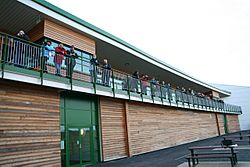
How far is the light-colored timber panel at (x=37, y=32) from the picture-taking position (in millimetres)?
10954

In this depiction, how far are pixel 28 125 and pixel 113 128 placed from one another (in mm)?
5417

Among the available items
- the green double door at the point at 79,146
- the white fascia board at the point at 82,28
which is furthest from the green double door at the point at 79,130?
the white fascia board at the point at 82,28

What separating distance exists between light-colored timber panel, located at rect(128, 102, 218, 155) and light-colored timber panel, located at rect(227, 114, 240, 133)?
14053 millimetres

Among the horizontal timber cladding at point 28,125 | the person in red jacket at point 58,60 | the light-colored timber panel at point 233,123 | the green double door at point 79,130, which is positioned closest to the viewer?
the horizontal timber cladding at point 28,125

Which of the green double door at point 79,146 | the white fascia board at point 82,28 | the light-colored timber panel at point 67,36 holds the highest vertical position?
the white fascia board at point 82,28

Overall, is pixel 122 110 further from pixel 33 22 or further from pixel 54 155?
pixel 33 22

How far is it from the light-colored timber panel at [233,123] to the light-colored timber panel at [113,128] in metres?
28.6

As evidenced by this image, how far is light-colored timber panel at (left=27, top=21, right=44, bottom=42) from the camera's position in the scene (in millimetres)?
10954

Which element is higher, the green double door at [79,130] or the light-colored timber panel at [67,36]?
the light-colored timber panel at [67,36]

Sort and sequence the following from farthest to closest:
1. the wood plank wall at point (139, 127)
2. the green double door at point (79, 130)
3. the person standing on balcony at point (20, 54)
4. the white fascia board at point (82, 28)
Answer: the wood plank wall at point (139, 127) → the green double door at point (79, 130) → the white fascia board at point (82, 28) → the person standing on balcony at point (20, 54)

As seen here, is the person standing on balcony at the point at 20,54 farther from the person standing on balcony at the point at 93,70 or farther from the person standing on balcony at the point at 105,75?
the person standing on balcony at the point at 105,75

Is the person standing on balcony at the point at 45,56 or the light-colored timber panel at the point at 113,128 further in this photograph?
the light-colored timber panel at the point at 113,128

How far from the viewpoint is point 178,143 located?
1988 cm

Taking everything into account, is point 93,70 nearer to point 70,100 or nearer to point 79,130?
point 70,100
